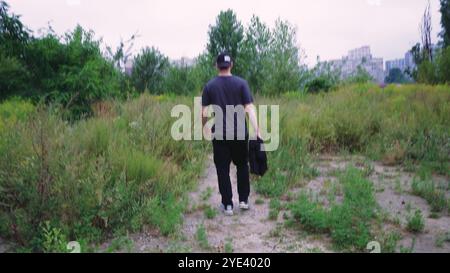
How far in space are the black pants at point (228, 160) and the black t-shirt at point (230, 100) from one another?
109 mm

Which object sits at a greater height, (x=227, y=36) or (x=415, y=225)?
(x=227, y=36)

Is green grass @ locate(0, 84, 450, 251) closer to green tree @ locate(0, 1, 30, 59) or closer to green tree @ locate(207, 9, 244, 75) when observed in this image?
green tree @ locate(0, 1, 30, 59)

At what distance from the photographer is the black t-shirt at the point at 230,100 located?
4293mm

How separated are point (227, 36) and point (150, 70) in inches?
171

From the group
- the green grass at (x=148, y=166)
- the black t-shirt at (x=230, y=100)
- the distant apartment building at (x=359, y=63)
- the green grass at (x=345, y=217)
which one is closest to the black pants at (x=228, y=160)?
the black t-shirt at (x=230, y=100)

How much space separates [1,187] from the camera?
3682mm

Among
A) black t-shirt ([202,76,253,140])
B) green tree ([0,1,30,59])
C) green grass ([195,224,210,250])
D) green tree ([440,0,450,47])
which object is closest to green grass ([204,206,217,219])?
green grass ([195,224,210,250])

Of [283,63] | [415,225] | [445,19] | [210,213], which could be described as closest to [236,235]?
[210,213]

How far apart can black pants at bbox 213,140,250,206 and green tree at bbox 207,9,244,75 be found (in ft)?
52.5

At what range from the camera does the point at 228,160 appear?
14.6 feet

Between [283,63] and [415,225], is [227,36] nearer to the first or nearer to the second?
[283,63]

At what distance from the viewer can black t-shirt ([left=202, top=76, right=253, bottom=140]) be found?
4293 mm

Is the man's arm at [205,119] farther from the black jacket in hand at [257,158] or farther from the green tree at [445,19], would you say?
the green tree at [445,19]
